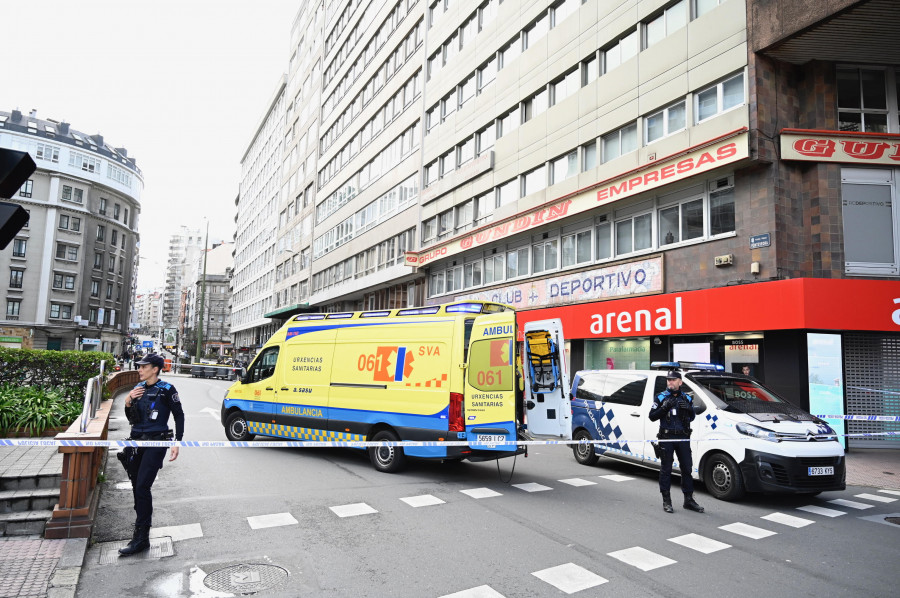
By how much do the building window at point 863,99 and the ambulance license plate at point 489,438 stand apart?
13137 mm

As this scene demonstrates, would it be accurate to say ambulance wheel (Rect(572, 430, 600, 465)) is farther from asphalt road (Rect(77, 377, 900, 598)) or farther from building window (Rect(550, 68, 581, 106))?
building window (Rect(550, 68, 581, 106))

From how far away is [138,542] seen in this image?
509 cm

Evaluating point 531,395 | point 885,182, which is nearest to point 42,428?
point 531,395

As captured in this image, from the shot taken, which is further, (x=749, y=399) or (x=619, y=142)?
(x=619, y=142)

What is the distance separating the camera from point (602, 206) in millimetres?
18594

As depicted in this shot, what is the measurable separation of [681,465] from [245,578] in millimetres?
5520

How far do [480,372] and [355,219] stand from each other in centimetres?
→ 3276

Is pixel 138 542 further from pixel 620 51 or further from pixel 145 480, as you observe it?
pixel 620 51

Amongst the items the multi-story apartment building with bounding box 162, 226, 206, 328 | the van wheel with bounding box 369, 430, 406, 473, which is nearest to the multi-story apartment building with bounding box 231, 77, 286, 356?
the van wheel with bounding box 369, 430, 406, 473

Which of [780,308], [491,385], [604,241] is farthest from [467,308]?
[604,241]

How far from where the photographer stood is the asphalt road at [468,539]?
4.62 m

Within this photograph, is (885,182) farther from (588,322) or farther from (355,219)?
(355,219)

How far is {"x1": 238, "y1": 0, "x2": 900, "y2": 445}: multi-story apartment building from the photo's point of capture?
13.5 meters

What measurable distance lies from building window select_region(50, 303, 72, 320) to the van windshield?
71406mm
